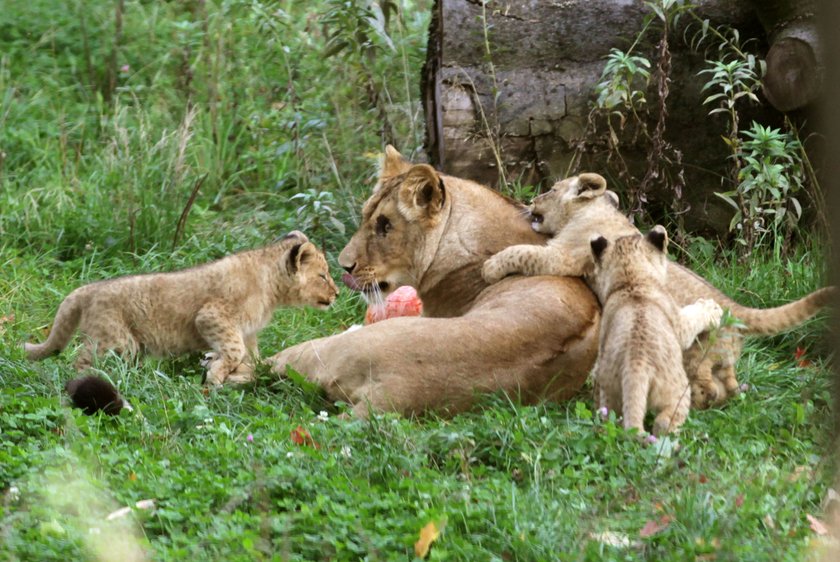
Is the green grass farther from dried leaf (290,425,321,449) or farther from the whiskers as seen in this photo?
the whiskers

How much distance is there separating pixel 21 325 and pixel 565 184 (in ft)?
11.2

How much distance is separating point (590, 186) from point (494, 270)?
71 cm

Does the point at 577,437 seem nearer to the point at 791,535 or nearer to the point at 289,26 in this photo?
the point at 791,535

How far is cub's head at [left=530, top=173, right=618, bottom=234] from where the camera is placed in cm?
659

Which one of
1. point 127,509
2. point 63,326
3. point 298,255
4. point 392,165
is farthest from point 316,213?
point 127,509

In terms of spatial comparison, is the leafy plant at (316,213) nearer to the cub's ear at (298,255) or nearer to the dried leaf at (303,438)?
the cub's ear at (298,255)

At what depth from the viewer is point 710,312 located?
5.81 m

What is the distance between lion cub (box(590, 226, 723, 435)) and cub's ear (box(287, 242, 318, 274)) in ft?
6.28

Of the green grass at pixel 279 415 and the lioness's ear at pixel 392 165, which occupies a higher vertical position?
the lioness's ear at pixel 392 165

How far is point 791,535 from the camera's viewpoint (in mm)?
4242

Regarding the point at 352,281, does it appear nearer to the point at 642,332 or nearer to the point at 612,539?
the point at 642,332

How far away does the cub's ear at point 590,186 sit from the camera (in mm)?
6578

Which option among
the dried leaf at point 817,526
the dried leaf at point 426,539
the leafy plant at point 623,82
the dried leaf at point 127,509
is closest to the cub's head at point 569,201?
the leafy plant at point 623,82

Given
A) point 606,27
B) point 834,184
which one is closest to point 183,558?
point 834,184
